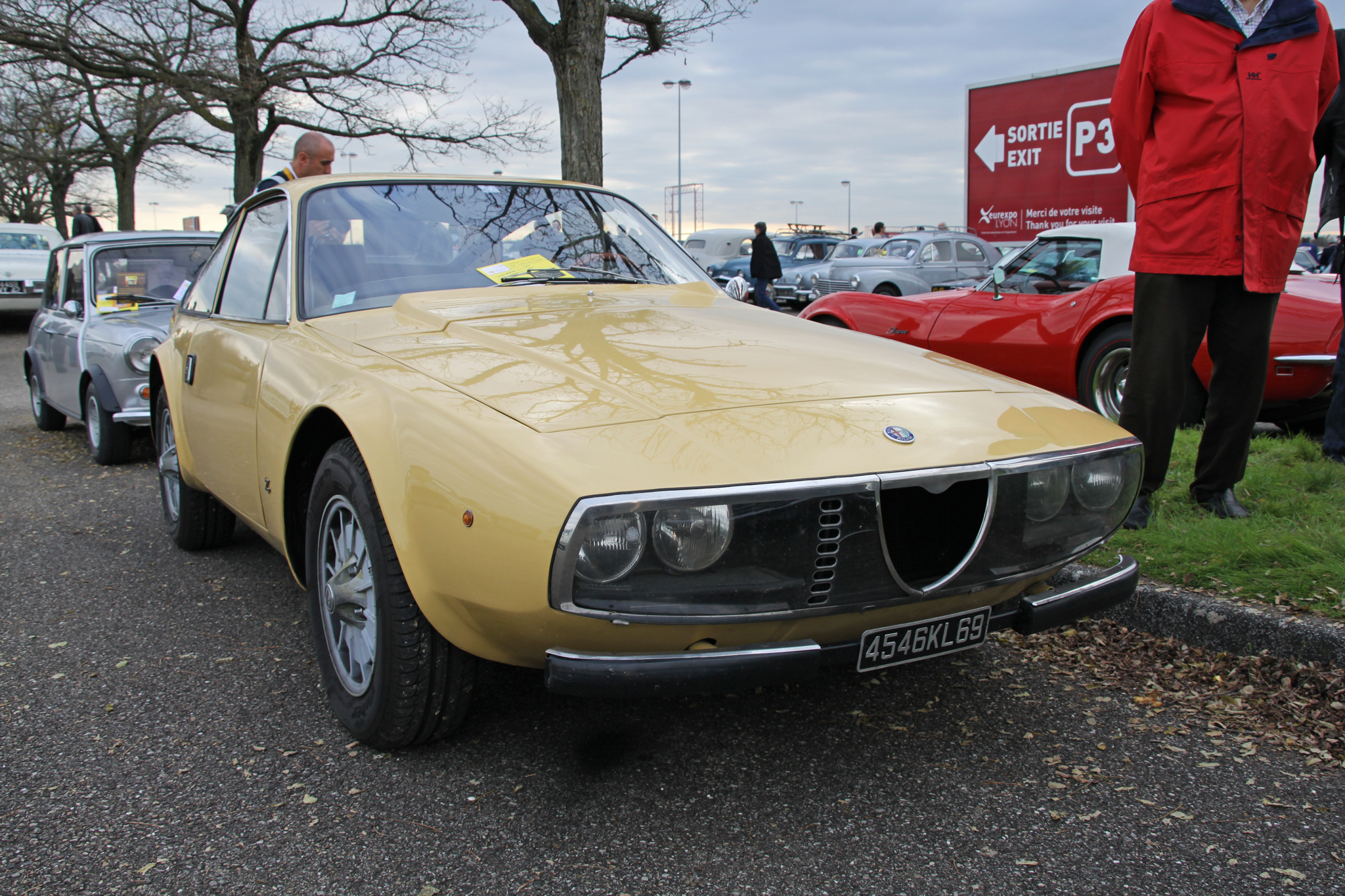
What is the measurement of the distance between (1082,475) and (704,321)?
3.68ft

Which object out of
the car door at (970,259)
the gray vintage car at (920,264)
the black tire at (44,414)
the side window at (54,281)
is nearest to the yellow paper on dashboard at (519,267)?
the side window at (54,281)

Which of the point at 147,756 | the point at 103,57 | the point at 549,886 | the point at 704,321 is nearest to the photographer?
the point at 549,886

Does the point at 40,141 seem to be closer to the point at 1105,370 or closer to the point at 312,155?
the point at 312,155

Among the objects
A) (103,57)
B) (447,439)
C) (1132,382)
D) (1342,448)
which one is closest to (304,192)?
(447,439)

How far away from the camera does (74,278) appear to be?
7117mm

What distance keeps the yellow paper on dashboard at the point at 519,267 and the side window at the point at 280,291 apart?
59 cm

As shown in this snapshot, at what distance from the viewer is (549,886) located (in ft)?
6.12

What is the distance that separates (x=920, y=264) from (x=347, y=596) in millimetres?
15720

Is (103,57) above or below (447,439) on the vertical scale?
above

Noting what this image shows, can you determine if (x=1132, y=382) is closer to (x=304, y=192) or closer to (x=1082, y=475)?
(x=1082, y=475)

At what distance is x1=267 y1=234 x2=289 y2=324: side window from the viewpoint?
3.11 m

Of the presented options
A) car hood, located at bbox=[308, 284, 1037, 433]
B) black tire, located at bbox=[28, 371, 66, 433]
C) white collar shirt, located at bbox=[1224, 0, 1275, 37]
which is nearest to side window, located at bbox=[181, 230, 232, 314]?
car hood, located at bbox=[308, 284, 1037, 433]

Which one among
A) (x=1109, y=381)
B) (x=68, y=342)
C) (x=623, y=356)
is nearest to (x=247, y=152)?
(x=68, y=342)

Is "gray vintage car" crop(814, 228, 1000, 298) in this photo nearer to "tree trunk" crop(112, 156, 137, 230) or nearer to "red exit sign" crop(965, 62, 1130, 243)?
"red exit sign" crop(965, 62, 1130, 243)
